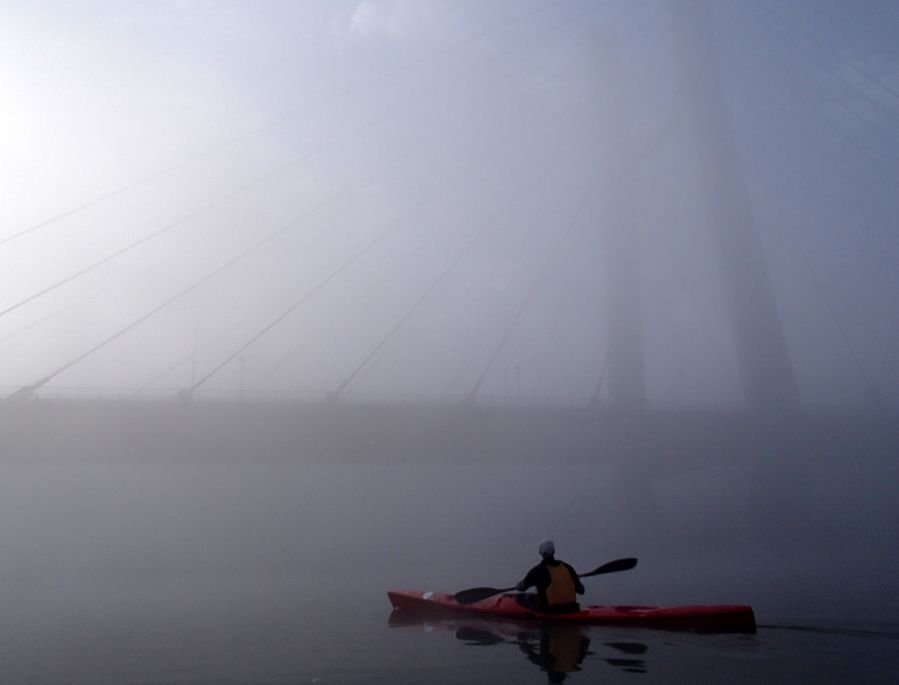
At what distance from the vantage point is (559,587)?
10047 millimetres

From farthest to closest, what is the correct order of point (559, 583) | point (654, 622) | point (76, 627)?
point (76, 627)
point (559, 583)
point (654, 622)

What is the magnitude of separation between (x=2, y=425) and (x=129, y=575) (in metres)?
7.22

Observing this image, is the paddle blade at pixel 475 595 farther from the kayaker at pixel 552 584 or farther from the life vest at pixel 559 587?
the life vest at pixel 559 587

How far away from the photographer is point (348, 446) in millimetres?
25422

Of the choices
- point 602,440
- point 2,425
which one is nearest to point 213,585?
point 2,425

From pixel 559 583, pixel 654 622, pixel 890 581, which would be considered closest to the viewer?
pixel 654 622

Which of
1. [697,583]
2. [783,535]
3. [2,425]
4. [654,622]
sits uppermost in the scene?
[2,425]

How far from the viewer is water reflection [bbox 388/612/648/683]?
759cm

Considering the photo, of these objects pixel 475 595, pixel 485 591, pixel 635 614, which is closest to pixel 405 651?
pixel 475 595

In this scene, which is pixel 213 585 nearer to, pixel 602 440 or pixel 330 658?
pixel 602 440

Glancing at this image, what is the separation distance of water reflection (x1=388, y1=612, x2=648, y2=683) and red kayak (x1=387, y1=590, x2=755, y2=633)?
0.14 m

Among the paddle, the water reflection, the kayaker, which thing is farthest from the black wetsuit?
the paddle

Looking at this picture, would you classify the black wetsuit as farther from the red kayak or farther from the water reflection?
the water reflection

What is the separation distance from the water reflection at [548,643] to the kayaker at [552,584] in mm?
247
